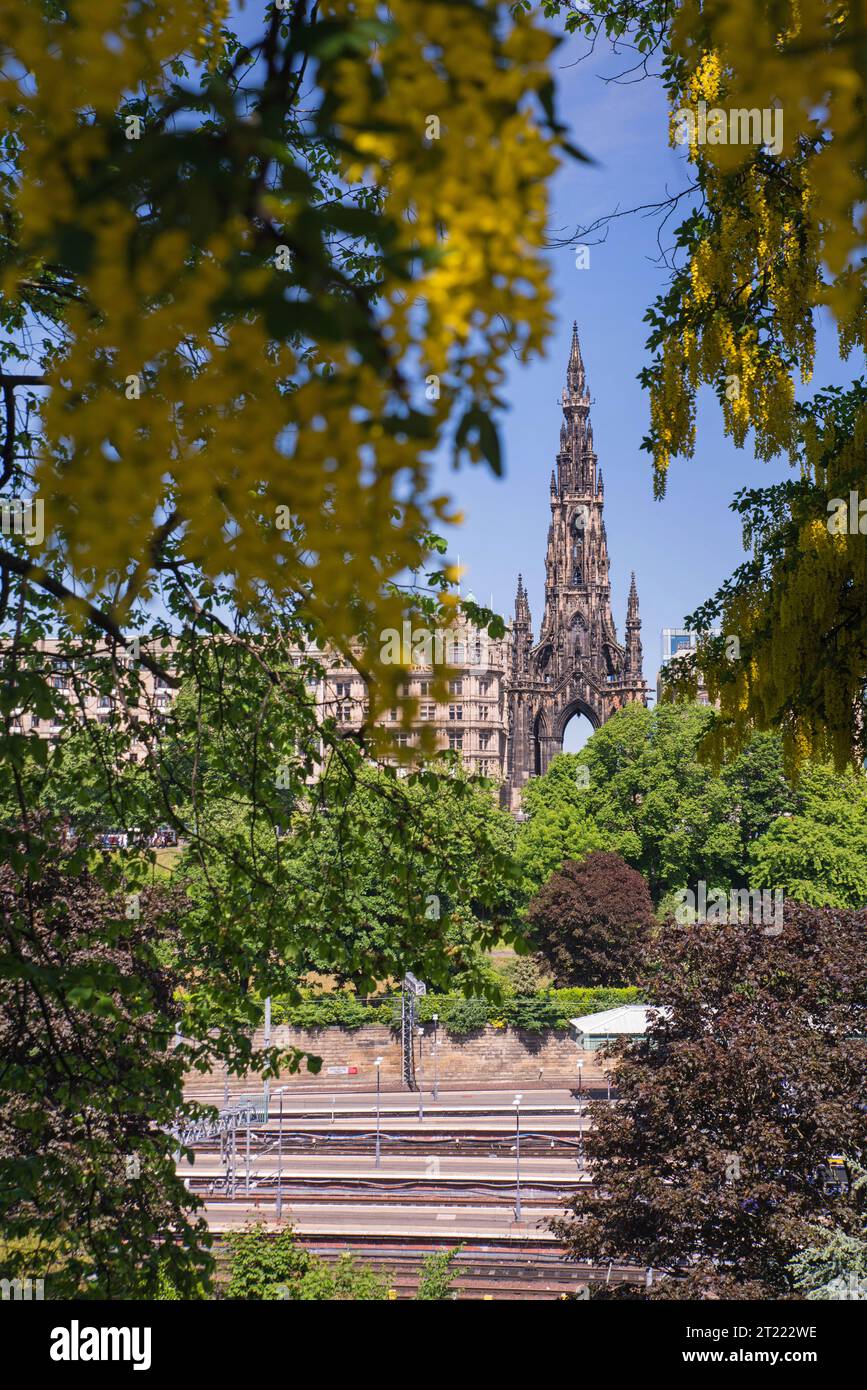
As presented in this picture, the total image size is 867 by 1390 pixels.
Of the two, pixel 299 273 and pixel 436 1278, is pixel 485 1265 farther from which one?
pixel 299 273

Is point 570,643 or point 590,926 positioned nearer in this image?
point 590,926

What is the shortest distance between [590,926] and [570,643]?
3548 centimetres

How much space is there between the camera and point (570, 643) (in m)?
70.9

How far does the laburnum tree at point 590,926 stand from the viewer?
37438 mm

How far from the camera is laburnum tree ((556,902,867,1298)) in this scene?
1284 centimetres

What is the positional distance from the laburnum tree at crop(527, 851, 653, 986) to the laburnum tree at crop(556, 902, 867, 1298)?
21.5 metres

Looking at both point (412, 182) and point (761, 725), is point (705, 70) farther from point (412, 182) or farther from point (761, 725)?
point (412, 182)

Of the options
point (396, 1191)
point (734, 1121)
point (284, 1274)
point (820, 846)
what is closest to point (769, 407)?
point (734, 1121)

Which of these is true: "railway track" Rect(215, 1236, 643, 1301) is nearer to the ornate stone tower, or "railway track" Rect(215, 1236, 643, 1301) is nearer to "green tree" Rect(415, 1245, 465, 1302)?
"green tree" Rect(415, 1245, 465, 1302)

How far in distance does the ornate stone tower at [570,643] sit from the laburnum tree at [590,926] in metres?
28.8

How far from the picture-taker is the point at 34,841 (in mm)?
4180

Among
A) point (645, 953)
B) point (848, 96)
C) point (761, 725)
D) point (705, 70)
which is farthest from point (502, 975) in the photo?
point (848, 96)

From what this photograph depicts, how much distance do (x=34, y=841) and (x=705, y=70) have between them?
191 inches

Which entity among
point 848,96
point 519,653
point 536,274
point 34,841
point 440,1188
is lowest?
point 440,1188
